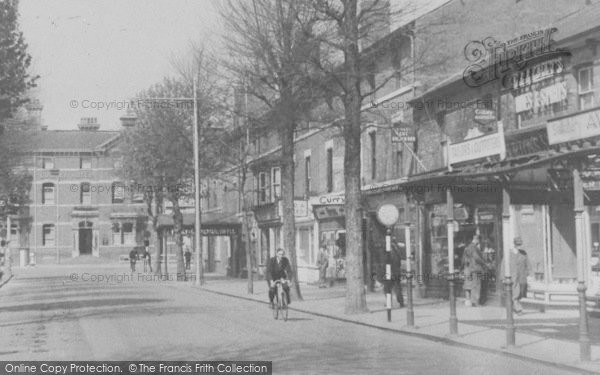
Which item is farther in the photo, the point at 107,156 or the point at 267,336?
the point at 107,156

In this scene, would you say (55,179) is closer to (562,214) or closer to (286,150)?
(286,150)

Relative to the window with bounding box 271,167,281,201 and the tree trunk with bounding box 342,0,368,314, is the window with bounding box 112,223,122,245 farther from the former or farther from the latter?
the tree trunk with bounding box 342,0,368,314

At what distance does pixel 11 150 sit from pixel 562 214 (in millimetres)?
24363

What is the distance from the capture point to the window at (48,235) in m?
87.2

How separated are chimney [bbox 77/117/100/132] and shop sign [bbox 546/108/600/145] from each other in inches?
3315

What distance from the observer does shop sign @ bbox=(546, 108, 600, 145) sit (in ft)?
41.7

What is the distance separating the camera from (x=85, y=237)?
87.8m

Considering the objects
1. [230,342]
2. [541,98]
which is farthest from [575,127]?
[541,98]

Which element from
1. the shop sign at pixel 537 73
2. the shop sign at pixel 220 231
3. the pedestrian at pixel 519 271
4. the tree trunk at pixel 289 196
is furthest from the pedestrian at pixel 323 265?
the pedestrian at pixel 519 271

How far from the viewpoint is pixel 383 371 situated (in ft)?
37.7

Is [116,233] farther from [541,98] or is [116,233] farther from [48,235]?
[541,98]

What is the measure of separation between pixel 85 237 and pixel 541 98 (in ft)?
233

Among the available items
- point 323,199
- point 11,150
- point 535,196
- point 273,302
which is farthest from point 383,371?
point 11,150

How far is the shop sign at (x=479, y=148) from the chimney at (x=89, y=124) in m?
81.2
